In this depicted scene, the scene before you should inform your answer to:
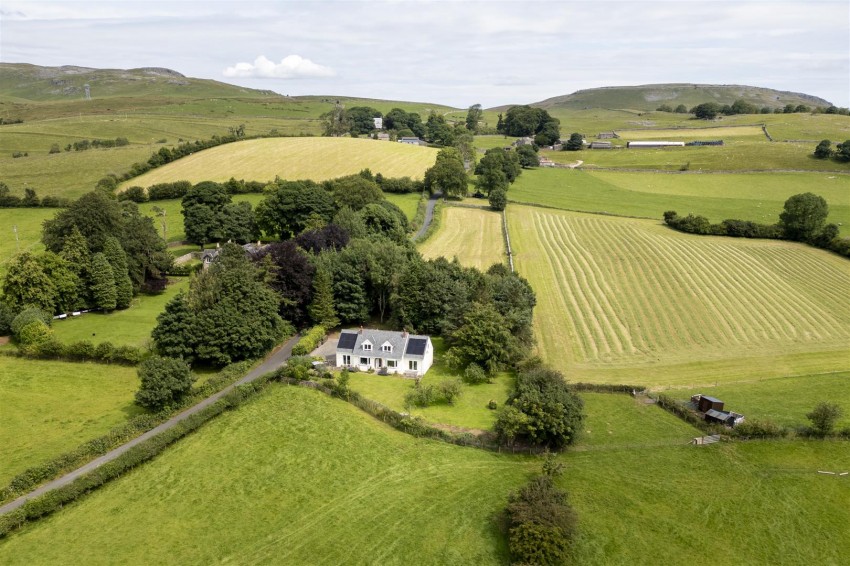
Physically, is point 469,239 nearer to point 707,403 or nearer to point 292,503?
point 707,403

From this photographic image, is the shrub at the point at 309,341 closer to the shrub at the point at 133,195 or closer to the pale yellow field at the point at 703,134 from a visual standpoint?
the shrub at the point at 133,195

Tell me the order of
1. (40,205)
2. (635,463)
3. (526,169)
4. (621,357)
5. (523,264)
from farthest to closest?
(526,169) → (40,205) → (523,264) → (621,357) → (635,463)

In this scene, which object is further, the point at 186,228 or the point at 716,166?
the point at 716,166

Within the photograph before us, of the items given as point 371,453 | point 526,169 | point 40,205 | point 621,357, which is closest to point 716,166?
point 526,169

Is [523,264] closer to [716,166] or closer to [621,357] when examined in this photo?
[621,357]

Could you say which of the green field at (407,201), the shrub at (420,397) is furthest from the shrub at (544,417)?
the green field at (407,201)

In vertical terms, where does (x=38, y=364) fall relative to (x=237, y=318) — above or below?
below

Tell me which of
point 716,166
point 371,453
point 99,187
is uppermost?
point 716,166
